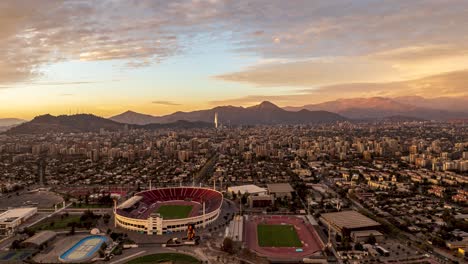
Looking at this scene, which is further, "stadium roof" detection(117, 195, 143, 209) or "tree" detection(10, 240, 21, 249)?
"stadium roof" detection(117, 195, 143, 209)

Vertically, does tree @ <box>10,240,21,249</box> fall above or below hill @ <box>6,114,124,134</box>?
below

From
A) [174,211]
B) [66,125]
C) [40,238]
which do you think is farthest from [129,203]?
[66,125]

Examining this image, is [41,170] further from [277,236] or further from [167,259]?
[277,236]

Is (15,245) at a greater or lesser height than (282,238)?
greater

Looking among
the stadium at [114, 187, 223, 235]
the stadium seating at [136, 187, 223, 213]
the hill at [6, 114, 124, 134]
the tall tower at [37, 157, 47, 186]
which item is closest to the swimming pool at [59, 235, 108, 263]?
the stadium at [114, 187, 223, 235]

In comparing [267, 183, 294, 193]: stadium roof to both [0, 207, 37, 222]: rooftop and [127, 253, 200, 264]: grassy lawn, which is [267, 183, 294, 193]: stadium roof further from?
[0, 207, 37, 222]: rooftop

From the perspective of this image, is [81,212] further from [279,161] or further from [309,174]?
[279,161]
